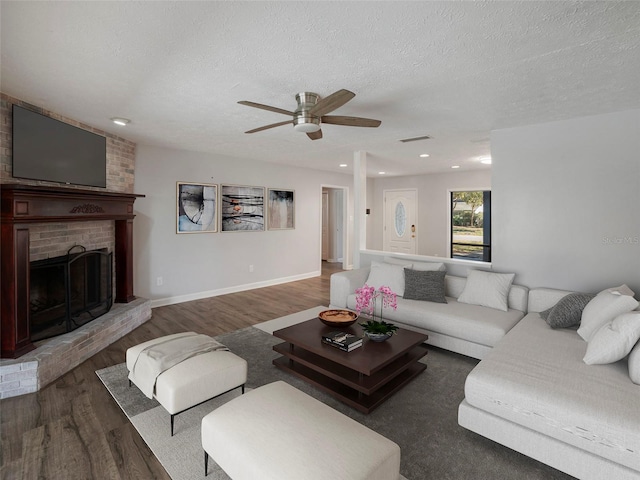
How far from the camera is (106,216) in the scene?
372 centimetres

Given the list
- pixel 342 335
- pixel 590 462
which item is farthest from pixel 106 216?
pixel 590 462

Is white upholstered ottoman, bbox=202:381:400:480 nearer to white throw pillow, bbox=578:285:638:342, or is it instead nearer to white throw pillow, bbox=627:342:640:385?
white throw pillow, bbox=627:342:640:385

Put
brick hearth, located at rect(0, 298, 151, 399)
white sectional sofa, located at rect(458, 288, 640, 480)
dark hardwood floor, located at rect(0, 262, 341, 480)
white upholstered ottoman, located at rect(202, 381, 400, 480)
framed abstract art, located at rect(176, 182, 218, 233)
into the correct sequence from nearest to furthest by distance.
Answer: white upholstered ottoman, located at rect(202, 381, 400, 480), white sectional sofa, located at rect(458, 288, 640, 480), dark hardwood floor, located at rect(0, 262, 341, 480), brick hearth, located at rect(0, 298, 151, 399), framed abstract art, located at rect(176, 182, 218, 233)

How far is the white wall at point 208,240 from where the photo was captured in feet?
15.6

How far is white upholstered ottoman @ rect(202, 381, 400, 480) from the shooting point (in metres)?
1.32

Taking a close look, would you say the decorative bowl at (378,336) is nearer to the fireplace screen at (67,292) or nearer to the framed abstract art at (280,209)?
the fireplace screen at (67,292)

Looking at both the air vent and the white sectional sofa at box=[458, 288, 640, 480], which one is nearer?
the white sectional sofa at box=[458, 288, 640, 480]

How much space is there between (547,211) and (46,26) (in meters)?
4.42

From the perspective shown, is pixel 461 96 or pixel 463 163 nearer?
pixel 461 96

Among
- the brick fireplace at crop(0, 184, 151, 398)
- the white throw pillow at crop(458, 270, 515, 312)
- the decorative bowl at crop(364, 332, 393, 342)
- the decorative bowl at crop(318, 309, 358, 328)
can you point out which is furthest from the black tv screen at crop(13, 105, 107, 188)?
the white throw pillow at crop(458, 270, 515, 312)

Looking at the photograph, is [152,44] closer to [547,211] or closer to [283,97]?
[283,97]

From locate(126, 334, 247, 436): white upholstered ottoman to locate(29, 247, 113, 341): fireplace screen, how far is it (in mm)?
1371

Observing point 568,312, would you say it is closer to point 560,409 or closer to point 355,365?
point 560,409

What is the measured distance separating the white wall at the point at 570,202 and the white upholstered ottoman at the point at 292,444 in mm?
3066
